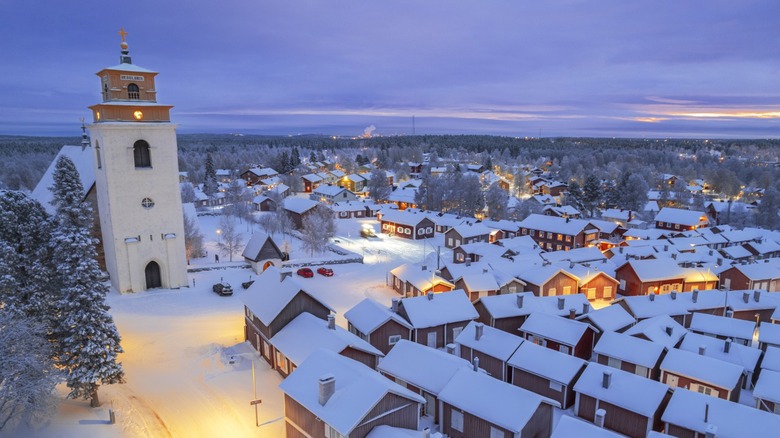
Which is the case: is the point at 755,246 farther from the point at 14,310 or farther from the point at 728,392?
the point at 14,310

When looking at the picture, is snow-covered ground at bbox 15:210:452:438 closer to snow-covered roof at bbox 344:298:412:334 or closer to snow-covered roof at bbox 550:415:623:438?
snow-covered roof at bbox 344:298:412:334

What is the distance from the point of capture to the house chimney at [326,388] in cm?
1644

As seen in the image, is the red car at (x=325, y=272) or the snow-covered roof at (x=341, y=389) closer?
the snow-covered roof at (x=341, y=389)

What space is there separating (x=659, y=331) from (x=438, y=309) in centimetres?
1246

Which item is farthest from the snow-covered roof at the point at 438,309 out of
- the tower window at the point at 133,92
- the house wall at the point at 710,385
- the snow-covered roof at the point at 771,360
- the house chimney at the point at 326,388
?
the tower window at the point at 133,92

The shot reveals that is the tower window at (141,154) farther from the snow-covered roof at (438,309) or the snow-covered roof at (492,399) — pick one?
the snow-covered roof at (492,399)

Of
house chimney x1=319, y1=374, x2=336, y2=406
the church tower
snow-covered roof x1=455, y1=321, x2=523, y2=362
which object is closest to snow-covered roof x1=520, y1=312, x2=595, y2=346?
snow-covered roof x1=455, y1=321, x2=523, y2=362

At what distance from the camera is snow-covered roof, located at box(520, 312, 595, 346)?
26500mm

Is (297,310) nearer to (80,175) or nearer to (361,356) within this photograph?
(361,356)

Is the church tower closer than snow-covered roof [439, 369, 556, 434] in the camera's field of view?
No

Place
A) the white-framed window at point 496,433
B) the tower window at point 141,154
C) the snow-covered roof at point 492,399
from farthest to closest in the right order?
1. the tower window at point 141,154
2. the white-framed window at point 496,433
3. the snow-covered roof at point 492,399

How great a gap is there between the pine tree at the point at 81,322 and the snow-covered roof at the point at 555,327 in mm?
21070

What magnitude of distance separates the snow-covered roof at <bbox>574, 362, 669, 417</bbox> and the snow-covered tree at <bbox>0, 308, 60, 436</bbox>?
816 inches

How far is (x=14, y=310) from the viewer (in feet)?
60.3
